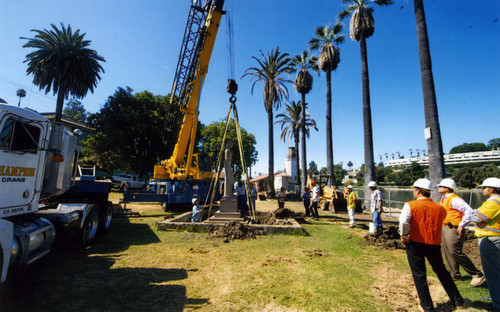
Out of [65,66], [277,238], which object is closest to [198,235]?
[277,238]

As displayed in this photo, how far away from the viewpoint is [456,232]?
439cm

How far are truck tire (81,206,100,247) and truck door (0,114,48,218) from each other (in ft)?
6.39

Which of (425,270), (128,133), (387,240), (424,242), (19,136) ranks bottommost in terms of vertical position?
(387,240)

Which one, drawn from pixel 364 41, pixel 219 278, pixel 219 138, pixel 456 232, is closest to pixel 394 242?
pixel 456 232

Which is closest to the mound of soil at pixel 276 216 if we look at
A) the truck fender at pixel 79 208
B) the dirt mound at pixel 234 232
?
the dirt mound at pixel 234 232

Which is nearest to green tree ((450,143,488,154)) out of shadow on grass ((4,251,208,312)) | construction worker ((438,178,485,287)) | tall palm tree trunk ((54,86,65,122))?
construction worker ((438,178,485,287))

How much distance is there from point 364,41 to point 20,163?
18.2 meters

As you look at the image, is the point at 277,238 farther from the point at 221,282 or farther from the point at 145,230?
the point at 145,230

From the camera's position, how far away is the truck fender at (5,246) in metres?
3.24

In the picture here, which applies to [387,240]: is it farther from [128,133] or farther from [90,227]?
[128,133]

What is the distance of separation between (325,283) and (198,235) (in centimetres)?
476

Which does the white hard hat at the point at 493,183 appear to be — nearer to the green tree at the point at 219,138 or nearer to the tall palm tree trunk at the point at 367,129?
the tall palm tree trunk at the point at 367,129

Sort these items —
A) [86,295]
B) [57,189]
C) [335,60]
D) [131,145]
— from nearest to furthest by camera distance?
[86,295] < [57,189] < [335,60] < [131,145]

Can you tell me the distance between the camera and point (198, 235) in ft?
25.9
